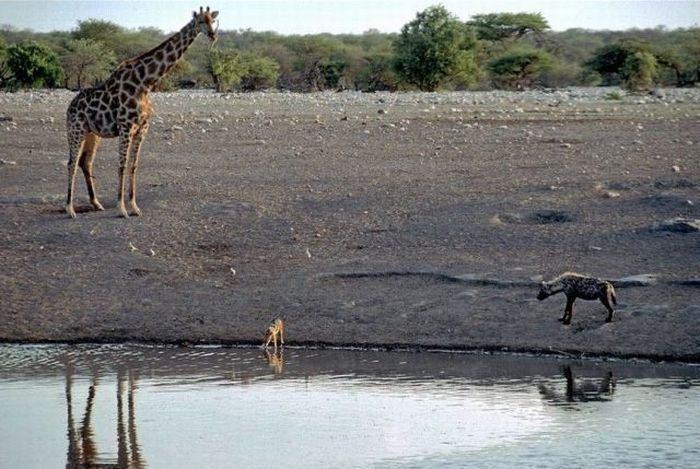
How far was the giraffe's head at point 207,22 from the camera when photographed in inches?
558

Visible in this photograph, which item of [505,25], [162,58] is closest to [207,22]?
[162,58]

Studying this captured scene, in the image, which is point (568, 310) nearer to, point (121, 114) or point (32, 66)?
point (121, 114)

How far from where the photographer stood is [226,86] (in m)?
40.8

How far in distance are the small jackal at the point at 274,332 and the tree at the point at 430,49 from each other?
30121 mm

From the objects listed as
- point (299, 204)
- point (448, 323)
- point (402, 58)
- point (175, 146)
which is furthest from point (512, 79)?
point (448, 323)

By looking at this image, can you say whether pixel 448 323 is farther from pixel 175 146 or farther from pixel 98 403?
pixel 175 146

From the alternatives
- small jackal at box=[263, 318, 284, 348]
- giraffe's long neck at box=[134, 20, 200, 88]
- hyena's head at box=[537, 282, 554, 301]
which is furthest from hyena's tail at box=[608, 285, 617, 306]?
giraffe's long neck at box=[134, 20, 200, 88]

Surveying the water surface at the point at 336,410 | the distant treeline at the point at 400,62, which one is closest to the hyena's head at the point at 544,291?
the water surface at the point at 336,410

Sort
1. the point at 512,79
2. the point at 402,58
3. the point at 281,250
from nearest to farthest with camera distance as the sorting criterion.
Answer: the point at 281,250
the point at 402,58
the point at 512,79

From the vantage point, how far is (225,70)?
4078cm

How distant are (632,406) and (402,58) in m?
32.6

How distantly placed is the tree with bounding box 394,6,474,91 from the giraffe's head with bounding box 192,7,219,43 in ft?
85.6

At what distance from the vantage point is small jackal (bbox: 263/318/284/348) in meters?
10.2

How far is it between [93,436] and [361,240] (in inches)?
201
